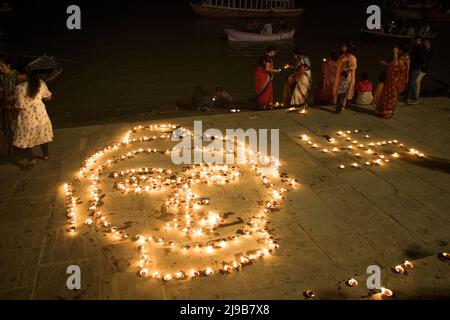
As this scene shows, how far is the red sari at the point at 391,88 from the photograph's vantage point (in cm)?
891

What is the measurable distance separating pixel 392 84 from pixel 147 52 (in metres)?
15.4

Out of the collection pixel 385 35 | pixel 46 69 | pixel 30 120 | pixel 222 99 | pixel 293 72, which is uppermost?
pixel 385 35

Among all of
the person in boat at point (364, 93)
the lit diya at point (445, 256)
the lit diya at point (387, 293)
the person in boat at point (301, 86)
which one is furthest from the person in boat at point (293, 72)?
the lit diya at point (387, 293)

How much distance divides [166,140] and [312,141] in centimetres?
291

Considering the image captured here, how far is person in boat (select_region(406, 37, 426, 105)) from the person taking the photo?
974cm

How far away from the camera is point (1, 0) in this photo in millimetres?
35375

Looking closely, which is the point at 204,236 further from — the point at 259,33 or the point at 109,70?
the point at 259,33

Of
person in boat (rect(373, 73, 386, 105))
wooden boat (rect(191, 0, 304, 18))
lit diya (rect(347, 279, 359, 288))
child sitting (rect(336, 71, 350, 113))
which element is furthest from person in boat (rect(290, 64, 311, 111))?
wooden boat (rect(191, 0, 304, 18))

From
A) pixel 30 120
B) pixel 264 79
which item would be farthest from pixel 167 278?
pixel 264 79

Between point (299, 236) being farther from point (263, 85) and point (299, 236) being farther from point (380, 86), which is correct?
point (380, 86)

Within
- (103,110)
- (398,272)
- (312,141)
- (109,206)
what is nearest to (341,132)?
(312,141)

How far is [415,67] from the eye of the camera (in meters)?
9.91

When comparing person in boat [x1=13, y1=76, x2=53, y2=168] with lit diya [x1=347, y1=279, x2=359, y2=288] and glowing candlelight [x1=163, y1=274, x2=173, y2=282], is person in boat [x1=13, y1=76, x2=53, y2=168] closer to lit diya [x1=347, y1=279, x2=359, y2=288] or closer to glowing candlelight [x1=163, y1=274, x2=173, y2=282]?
glowing candlelight [x1=163, y1=274, x2=173, y2=282]

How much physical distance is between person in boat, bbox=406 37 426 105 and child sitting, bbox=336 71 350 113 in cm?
199
